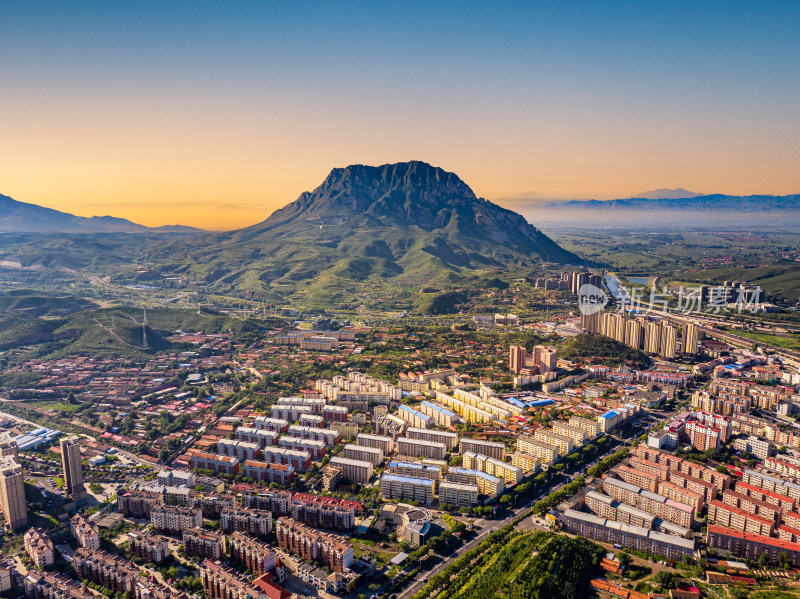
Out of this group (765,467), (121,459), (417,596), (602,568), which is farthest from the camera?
(121,459)

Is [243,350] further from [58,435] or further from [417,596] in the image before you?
[417,596]

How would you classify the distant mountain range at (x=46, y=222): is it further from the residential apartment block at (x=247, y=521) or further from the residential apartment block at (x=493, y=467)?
the residential apartment block at (x=493, y=467)

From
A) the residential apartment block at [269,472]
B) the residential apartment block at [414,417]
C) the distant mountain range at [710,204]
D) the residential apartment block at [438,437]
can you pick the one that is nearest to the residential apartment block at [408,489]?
the residential apartment block at [438,437]

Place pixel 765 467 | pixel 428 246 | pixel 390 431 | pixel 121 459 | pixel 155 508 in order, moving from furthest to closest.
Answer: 1. pixel 428 246
2. pixel 390 431
3. pixel 121 459
4. pixel 765 467
5. pixel 155 508

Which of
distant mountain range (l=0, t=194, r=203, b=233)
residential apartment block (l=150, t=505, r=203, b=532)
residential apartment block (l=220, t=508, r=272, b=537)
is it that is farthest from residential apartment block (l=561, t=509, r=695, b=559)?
distant mountain range (l=0, t=194, r=203, b=233)

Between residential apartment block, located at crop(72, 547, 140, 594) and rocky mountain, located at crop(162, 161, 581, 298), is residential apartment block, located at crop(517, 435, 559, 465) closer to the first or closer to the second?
residential apartment block, located at crop(72, 547, 140, 594)

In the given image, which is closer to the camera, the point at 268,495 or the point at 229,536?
the point at 229,536

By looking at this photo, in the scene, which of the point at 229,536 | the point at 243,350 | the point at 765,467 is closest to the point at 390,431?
the point at 229,536
